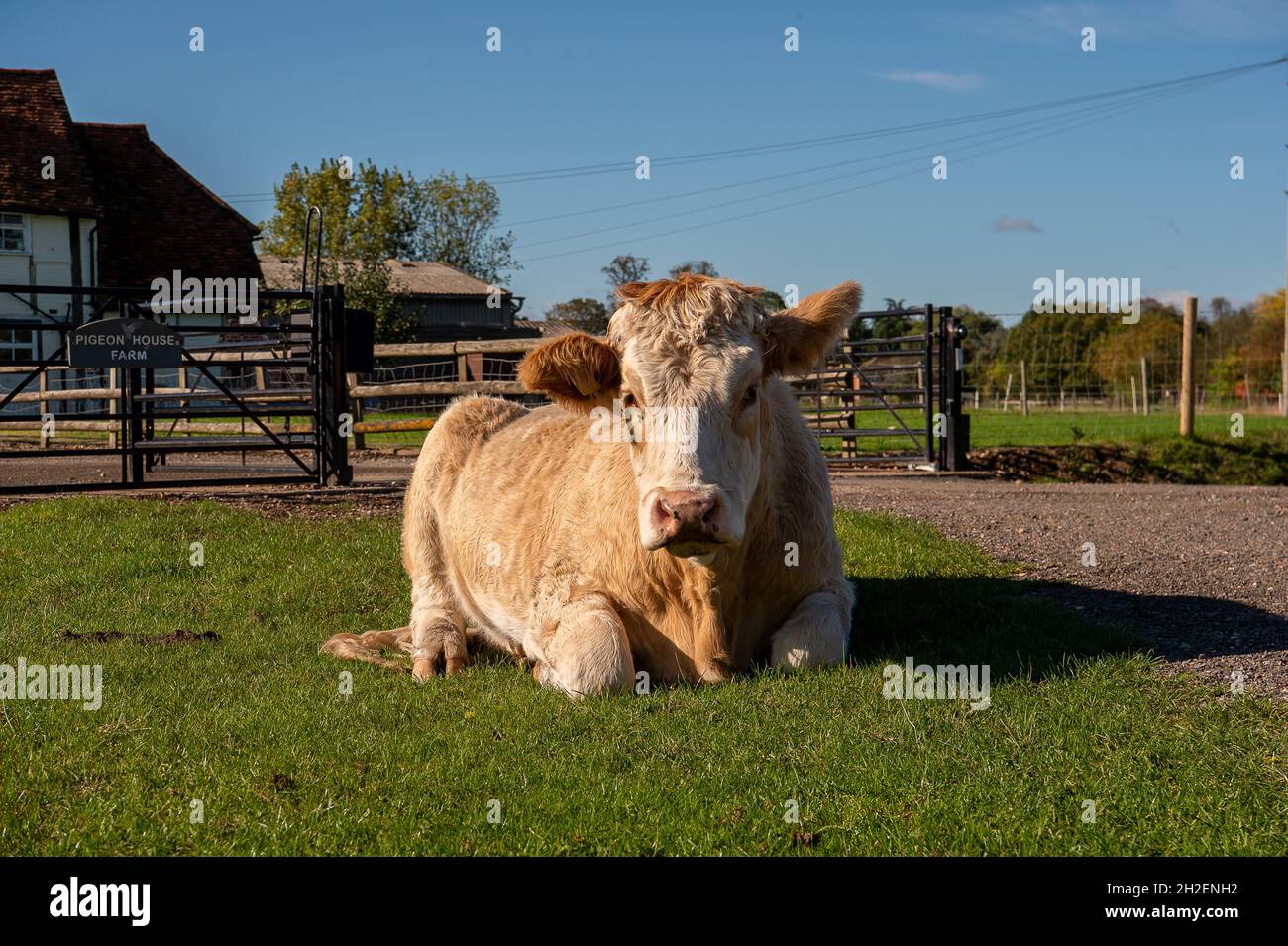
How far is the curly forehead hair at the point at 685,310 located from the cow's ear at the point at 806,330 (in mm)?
176

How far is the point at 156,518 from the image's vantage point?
11688mm

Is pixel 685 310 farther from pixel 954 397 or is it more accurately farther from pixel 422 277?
pixel 422 277

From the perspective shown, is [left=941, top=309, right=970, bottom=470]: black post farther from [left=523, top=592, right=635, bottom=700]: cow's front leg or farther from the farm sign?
[left=523, top=592, right=635, bottom=700]: cow's front leg

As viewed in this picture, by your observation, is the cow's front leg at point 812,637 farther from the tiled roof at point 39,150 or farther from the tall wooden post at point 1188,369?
the tiled roof at point 39,150

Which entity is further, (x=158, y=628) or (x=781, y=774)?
(x=158, y=628)

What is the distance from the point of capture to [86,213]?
37875 mm

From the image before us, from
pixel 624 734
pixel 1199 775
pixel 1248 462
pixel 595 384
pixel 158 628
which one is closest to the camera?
pixel 1199 775

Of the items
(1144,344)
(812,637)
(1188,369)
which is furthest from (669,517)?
(1144,344)

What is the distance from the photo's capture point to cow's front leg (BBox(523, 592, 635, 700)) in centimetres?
560

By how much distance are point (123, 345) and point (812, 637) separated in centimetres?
1043
